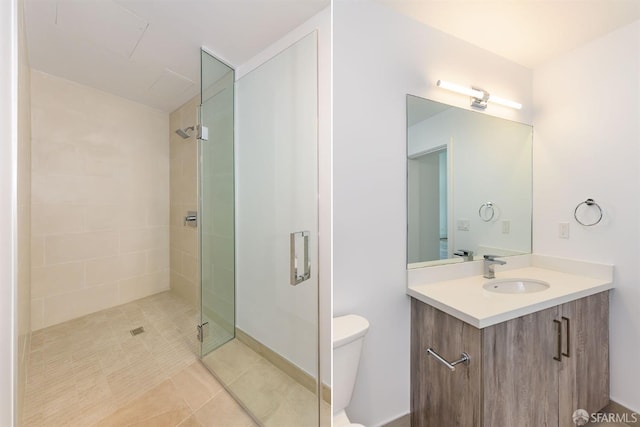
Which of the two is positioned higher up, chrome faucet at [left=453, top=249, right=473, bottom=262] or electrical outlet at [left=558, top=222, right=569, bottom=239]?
electrical outlet at [left=558, top=222, right=569, bottom=239]

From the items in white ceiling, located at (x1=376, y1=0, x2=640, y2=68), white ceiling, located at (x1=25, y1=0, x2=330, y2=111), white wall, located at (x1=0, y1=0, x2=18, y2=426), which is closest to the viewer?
white wall, located at (x1=0, y1=0, x2=18, y2=426)

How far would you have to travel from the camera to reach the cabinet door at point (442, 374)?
41.9 inches

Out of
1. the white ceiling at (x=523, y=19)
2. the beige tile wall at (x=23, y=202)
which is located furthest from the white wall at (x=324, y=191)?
the white ceiling at (x=523, y=19)

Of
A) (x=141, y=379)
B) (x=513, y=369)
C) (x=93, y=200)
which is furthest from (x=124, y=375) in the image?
(x=513, y=369)

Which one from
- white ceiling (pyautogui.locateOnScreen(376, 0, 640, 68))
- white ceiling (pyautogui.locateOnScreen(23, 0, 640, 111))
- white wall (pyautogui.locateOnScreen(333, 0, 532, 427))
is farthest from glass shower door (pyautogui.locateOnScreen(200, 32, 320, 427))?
white ceiling (pyautogui.locateOnScreen(376, 0, 640, 68))

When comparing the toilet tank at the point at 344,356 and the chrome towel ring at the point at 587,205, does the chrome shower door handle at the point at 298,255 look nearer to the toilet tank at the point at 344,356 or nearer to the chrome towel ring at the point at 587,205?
the toilet tank at the point at 344,356

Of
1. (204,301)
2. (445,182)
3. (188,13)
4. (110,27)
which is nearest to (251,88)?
(188,13)

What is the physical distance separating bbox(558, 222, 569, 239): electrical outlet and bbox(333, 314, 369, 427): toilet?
5.25ft

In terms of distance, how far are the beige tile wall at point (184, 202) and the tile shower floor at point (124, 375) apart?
2.9 inches

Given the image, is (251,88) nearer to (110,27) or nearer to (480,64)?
(110,27)

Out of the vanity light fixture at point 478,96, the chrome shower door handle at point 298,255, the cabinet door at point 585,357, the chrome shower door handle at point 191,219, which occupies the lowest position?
the cabinet door at point 585,357

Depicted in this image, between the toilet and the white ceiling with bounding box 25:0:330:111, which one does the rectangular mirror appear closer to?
the toilet

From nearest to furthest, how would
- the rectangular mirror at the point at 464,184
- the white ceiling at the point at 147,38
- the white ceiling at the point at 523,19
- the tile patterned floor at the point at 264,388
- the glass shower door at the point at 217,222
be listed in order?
1. the white ceiling at the point at 147,38
2. the tile patterned floor at the point at 264,388
3. the glass shower door at the point at 217,222
4. the white ceiling at the point at 523,19
5. the rectangular mirror at the point at 464,184

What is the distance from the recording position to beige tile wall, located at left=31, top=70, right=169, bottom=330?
0.43 m
